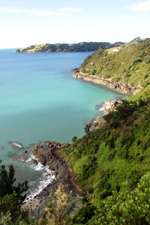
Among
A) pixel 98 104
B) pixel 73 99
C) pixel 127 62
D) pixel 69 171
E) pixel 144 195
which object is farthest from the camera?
pixel 127 62

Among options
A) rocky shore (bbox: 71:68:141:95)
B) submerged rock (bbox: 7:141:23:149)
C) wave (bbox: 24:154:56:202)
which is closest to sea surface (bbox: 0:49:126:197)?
wave (bbox: 24:154:56:202)

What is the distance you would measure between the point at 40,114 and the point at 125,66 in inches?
1955

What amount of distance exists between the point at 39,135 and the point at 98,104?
78.6 feet

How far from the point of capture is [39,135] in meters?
38.3

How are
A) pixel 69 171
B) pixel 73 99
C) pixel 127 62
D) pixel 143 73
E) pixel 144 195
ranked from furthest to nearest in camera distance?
pixel 127 62 < pixel 143 73 < pixel 73 99 < pixel 69 171 < pixel 144 195

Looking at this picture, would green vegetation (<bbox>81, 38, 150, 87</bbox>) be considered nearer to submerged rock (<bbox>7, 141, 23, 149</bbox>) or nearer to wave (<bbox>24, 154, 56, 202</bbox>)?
submerged rock (<bbox>7, 141, 23, 149</bbox>)

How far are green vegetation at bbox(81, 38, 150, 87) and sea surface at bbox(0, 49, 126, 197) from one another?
8949 mm

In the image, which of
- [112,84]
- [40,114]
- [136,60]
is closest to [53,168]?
[40,114]

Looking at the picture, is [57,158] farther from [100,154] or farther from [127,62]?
[127,62]

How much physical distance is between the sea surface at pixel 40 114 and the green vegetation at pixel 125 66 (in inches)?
352

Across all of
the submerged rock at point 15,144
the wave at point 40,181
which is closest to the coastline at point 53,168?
the wave at point 40,181

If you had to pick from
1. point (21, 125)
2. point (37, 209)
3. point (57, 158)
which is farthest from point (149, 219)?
point (21, 125)

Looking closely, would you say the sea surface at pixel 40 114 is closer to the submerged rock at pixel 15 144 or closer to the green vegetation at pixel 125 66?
the submerged rock at pixel 15 144

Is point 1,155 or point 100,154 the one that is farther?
point 1,155
